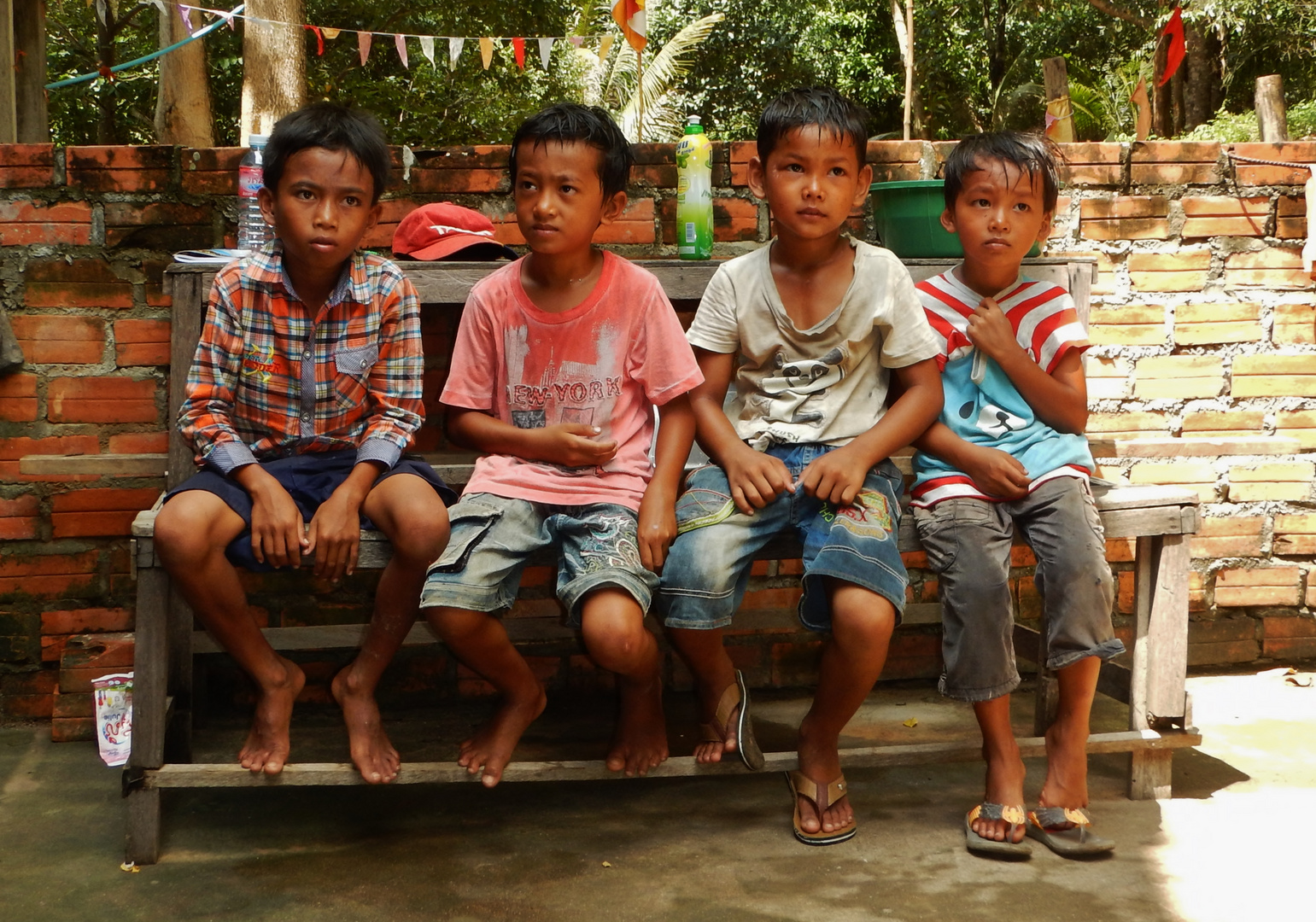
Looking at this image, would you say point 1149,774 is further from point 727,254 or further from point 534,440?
point 727,254

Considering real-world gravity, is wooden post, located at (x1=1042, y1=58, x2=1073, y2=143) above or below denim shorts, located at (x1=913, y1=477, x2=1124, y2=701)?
above

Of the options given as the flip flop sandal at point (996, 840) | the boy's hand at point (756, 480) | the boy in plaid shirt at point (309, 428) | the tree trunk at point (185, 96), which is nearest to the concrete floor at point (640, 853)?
the flip flop sandal at point (996, 840)

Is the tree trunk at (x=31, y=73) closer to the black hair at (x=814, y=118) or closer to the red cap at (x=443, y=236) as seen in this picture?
the red cap at (x=443, y=236)

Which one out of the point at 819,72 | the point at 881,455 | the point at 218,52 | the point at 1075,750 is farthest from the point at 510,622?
the point at 819,72

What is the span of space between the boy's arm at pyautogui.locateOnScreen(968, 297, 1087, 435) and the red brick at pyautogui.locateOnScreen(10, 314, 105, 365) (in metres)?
2.34

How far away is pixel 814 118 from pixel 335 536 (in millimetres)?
1376

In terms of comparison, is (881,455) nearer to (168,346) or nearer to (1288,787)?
(1288,787)

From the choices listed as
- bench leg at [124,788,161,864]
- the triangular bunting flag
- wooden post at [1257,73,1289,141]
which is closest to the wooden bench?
bench leg at [124,788,161,864]

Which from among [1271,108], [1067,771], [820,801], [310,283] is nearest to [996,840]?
[1067,771]

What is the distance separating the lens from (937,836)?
2.43 metres

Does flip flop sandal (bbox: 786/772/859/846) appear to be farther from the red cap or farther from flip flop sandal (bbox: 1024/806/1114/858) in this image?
the red cap

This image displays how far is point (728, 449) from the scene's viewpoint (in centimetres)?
246

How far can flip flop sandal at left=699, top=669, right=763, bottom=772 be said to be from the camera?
7.73 ft

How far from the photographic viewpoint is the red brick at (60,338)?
3035 mm
